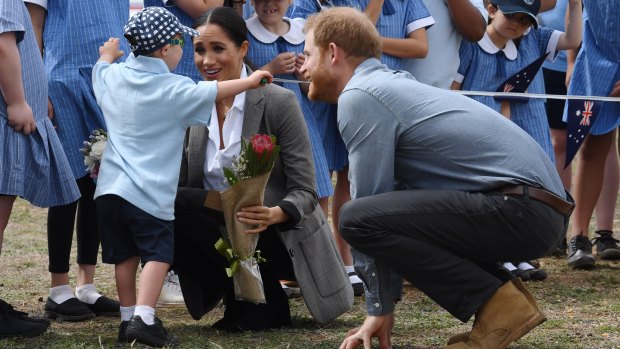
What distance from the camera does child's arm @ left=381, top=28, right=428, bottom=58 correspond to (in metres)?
5.79

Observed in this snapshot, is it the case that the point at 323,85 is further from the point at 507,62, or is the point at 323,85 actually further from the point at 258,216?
the point at 507,62

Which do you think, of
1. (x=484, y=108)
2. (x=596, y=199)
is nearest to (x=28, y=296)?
(x=484, y=108)

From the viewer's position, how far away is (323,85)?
420 cm

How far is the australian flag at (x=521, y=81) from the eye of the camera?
6.00 m

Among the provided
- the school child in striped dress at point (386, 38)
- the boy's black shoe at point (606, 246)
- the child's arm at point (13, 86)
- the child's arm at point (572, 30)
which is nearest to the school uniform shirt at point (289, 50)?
the school child in striped dress at point (386, 38)

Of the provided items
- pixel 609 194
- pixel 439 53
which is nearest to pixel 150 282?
pixel 439 53

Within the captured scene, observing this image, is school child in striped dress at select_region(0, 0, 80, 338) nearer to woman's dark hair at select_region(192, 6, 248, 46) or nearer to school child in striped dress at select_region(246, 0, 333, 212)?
woman's dark hair at select_region(192, 6, 248, 46)

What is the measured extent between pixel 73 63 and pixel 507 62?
2321mm

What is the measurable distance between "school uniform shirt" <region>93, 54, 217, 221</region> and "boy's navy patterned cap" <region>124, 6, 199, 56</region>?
0.05 m

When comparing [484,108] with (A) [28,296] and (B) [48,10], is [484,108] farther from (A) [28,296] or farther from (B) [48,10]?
(A) [28,296]

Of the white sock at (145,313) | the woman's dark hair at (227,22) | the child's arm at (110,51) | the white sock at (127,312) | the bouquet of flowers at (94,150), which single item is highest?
the woman's dark hair at (227,22)

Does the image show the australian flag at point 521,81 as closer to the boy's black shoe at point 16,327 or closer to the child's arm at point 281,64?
the child's arm at point 281,64

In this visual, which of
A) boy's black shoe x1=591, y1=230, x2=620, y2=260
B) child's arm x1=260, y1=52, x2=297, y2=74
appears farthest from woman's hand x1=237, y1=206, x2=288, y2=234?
boy's black shoe x1=591, y1=230, x2=620, y2=260

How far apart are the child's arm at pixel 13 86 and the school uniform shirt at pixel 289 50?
4.71 feet
